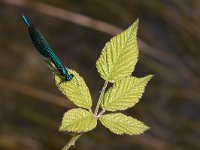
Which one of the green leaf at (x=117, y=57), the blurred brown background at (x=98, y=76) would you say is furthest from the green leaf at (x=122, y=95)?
the blurred brown background at (x=98, y=76)

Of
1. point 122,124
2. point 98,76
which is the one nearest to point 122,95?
point 122,124

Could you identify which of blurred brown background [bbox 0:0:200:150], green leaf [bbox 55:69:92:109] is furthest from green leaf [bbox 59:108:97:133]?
blurred brown background [bbox 0:0:200:150]

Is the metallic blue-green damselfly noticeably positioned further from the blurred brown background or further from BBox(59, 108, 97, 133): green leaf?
the blurred brown background

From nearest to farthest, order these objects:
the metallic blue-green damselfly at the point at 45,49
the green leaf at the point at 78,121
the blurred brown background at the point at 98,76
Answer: the green leaf at the point at 78,121, the metallic blue-green damselfly at the point at 45,49, the blurred brown background at the point at 98,76

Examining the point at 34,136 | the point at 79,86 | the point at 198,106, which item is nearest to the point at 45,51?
the point at 79,86

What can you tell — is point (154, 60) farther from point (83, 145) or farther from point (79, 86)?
point (79, 86)

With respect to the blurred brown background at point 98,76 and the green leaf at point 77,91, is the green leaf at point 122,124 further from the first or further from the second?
the blurred brown background at point 98,76
